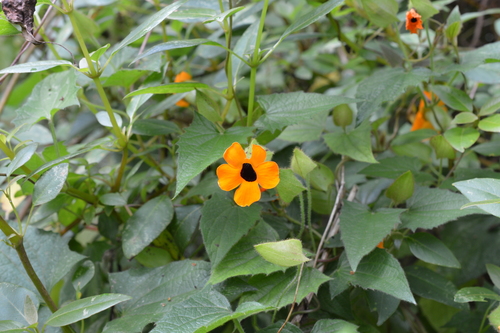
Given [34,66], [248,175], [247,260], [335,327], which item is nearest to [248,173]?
[248,175]

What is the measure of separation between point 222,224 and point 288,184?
11 cm

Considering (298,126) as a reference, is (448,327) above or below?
below

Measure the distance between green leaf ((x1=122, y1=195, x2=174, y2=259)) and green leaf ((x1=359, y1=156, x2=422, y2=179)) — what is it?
34 cm

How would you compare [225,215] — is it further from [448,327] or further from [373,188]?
[448,327]

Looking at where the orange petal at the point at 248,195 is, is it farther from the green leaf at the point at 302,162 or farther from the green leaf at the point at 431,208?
the green leaf at the point at 431,208

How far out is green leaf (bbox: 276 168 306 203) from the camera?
0.56 m

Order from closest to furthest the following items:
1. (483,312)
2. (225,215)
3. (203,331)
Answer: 1. (203,331)
2. (225,215)
3. (483,312)

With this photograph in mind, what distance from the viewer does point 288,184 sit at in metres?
0.57

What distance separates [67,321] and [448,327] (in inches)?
26.2

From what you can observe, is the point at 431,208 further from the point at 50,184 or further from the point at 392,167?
the point at 50,184

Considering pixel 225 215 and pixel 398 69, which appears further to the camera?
pixel 398 69

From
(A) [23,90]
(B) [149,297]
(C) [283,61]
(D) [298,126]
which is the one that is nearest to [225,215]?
(B) [149,297]

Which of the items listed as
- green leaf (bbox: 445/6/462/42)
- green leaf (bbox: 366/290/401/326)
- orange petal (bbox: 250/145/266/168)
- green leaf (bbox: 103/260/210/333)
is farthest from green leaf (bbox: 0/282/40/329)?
green leaf (bbox: 445/6/462/42)

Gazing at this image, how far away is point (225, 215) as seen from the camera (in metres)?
0.60
